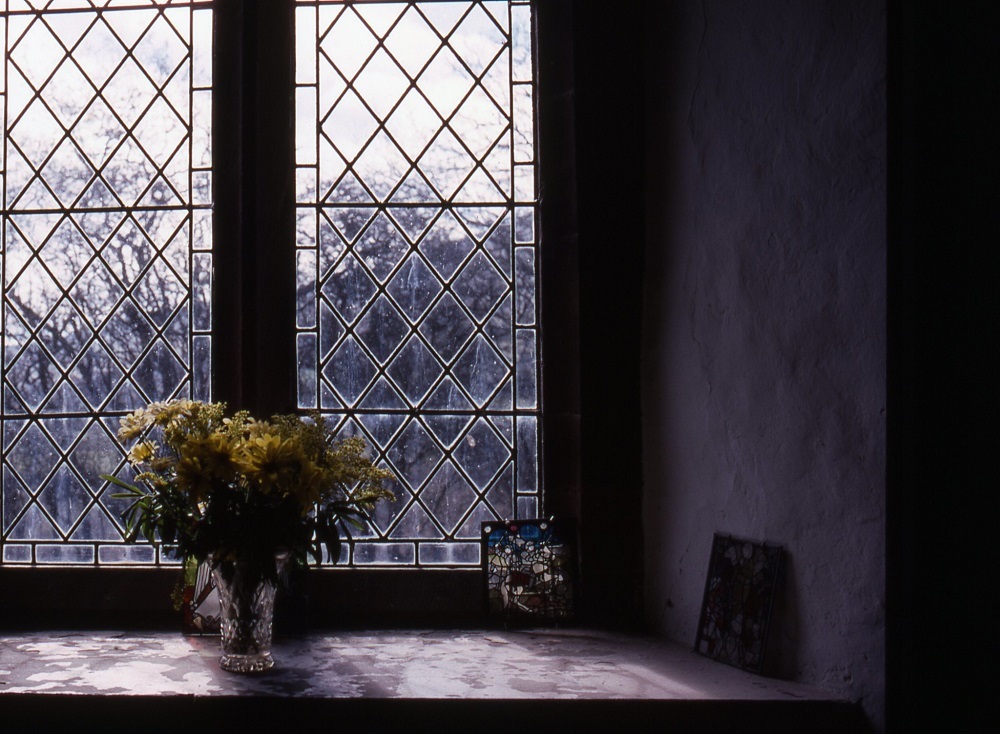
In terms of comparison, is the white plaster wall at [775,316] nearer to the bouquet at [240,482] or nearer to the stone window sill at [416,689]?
the stone window sill at [416,689]

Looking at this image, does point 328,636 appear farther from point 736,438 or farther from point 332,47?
point 332,47

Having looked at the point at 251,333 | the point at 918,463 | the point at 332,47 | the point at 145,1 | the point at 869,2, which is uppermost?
the point at 145,1

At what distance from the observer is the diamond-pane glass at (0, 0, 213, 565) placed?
2.14 meters

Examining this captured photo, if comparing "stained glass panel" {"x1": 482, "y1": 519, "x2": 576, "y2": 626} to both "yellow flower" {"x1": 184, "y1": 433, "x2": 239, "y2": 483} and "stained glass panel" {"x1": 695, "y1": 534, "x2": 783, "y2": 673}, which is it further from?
"yellow flower" {"x1": 184, "y1": 433, "x2": 239, "y2": 483}

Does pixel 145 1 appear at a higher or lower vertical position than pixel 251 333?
higher

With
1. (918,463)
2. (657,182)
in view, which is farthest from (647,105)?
(918,463)

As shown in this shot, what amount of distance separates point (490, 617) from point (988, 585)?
1.14 m

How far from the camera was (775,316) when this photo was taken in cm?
164

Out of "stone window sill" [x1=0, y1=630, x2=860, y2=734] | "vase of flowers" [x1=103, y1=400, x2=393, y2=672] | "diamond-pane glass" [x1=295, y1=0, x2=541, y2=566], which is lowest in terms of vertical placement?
"stone window sill" [x1=0, y1=630, x2=860, y2=734]

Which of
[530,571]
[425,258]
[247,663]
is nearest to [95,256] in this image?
[425,258]

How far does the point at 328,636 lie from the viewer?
1.99 m

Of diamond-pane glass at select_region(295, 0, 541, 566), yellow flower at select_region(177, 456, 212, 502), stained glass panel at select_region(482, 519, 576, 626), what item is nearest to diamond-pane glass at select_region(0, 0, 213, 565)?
diamond-pane glass at select_region(295, 0, 541, 566)

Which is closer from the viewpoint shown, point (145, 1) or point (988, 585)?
point (988, 585)

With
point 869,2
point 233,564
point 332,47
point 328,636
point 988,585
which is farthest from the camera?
point 332,47
